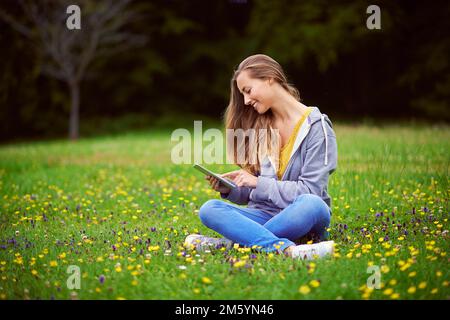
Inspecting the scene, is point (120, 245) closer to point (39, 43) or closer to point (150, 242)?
point (150, 242)

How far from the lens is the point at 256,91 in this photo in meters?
3.94

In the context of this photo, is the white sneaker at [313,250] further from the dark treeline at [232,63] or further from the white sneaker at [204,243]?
the dark treeline at [232,63]

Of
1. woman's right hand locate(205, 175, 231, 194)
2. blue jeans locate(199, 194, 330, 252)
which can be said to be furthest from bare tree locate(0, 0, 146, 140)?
blue jeans locate(199, 194, 330, 252)

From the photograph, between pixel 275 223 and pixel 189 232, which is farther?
pixel 189 232

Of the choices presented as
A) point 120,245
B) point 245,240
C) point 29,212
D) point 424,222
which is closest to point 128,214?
point 29,212

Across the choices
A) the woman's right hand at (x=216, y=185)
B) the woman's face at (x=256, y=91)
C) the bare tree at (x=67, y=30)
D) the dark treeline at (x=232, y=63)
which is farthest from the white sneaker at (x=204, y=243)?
the dark treeline at (x=232, y=63)

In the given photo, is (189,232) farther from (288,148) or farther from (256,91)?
(256,91)

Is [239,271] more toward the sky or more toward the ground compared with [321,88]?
more toward the ground

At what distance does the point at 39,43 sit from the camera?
60.0 ft

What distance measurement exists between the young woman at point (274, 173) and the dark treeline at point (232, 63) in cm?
1386

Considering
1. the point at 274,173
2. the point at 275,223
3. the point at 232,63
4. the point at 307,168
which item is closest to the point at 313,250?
the point at 275,223

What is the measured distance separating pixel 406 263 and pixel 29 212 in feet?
12.2

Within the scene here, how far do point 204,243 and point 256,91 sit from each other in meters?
1.10

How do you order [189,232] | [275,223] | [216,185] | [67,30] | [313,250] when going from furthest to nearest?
[67,30]
[189,232]
[216,185]
[275,223]
[313,250]
